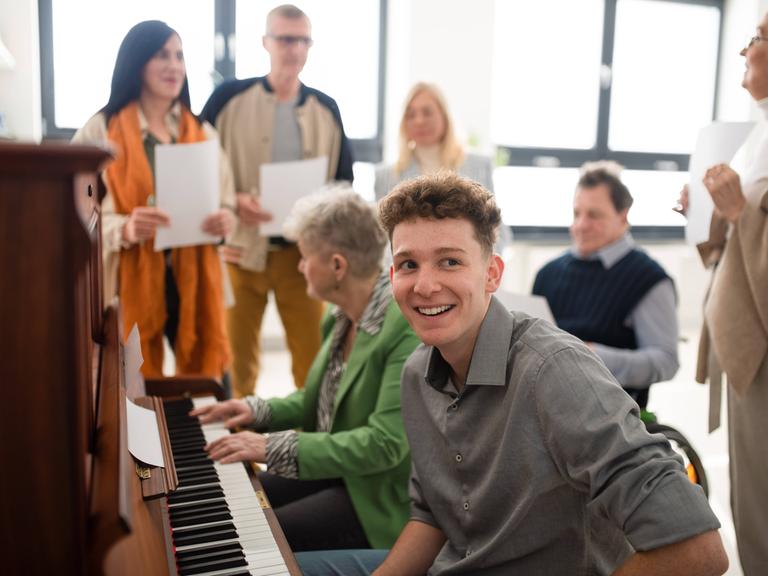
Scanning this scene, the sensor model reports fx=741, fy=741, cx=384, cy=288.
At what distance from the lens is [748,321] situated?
1.86 meters

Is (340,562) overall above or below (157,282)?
below

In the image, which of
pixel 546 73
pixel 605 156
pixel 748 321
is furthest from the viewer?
pixel 605 156

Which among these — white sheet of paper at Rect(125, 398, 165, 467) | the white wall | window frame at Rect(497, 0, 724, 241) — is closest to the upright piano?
white sheet of paper at Rect(125, 398, 165, 467)

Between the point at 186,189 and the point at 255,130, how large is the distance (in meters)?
0.60

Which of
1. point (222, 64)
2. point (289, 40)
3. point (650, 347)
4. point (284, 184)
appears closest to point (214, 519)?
point (650, 347)

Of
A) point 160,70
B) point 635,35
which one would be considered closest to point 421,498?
point 160,70

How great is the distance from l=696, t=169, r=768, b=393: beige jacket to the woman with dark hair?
1.53m

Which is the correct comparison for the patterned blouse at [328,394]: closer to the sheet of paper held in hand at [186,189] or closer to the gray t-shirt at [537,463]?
the gray t-shirt at [537,463]

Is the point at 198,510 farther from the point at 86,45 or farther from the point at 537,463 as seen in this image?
the point at 86,45

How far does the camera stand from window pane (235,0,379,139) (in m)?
5.05

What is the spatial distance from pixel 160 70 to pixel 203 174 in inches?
13.7

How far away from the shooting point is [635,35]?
609 cm

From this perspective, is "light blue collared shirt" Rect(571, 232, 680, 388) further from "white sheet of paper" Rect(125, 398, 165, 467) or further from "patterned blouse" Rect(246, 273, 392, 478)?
"white sheet of paper" Rect(125, 398, 165, 467)

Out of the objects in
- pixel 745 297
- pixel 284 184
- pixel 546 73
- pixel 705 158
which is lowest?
pixel 745 297
